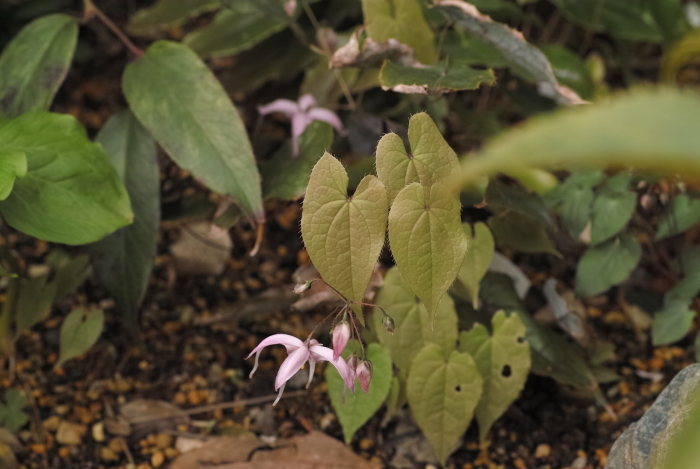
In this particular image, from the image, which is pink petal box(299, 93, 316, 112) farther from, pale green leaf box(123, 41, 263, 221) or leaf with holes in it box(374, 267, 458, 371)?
leaf with holes in it box(374, 267, 458, 371)

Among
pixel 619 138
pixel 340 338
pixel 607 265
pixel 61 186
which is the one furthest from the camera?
pixel 607 265

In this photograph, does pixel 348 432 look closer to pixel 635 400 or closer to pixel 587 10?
pixel 635 400

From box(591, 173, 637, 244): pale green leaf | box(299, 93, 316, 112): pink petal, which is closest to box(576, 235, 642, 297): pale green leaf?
box(591, 173, 637, 244): pale green leaf

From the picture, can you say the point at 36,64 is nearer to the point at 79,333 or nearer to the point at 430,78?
the point at 79,333

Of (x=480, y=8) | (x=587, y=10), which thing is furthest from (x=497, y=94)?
(x=480, y=8)

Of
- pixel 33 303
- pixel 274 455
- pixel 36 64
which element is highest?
pixel 36 64

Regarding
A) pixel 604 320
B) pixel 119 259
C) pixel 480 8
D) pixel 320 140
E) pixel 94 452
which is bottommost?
pixel 94 452

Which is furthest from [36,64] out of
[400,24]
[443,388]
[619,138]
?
[619,138]
